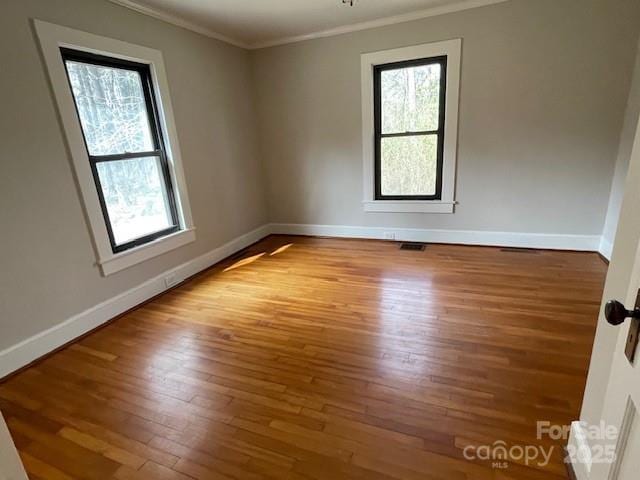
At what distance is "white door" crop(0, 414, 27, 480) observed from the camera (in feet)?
2.54

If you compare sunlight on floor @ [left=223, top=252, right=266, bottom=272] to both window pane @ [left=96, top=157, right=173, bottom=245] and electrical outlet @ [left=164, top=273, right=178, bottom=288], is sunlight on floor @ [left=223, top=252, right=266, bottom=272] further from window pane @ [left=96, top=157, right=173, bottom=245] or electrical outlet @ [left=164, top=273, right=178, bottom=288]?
window pane @ [left=96, top=157, right=173, bottom=245]

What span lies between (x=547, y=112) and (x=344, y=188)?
2.31 metres

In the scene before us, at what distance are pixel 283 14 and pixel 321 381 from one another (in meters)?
3.37

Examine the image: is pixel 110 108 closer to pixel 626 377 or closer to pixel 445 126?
pixel 445 126

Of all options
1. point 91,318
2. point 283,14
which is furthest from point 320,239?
point 91,318

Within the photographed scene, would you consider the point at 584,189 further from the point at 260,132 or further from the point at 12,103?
the point at 12,103

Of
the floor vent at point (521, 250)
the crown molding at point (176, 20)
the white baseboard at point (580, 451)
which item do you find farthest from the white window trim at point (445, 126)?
the white baseboard at point (580, 451)

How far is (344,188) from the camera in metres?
4.32

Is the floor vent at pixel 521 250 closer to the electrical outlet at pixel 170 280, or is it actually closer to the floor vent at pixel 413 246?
the floor vent at pixel 413 246

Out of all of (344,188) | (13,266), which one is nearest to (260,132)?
(344,188)

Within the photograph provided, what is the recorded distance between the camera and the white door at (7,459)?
0.77 meters

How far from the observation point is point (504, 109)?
3434 millimetres

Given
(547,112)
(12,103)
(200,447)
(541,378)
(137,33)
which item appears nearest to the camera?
(200,447)

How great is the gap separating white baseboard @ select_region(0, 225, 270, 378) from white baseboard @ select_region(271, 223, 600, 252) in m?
1.37
